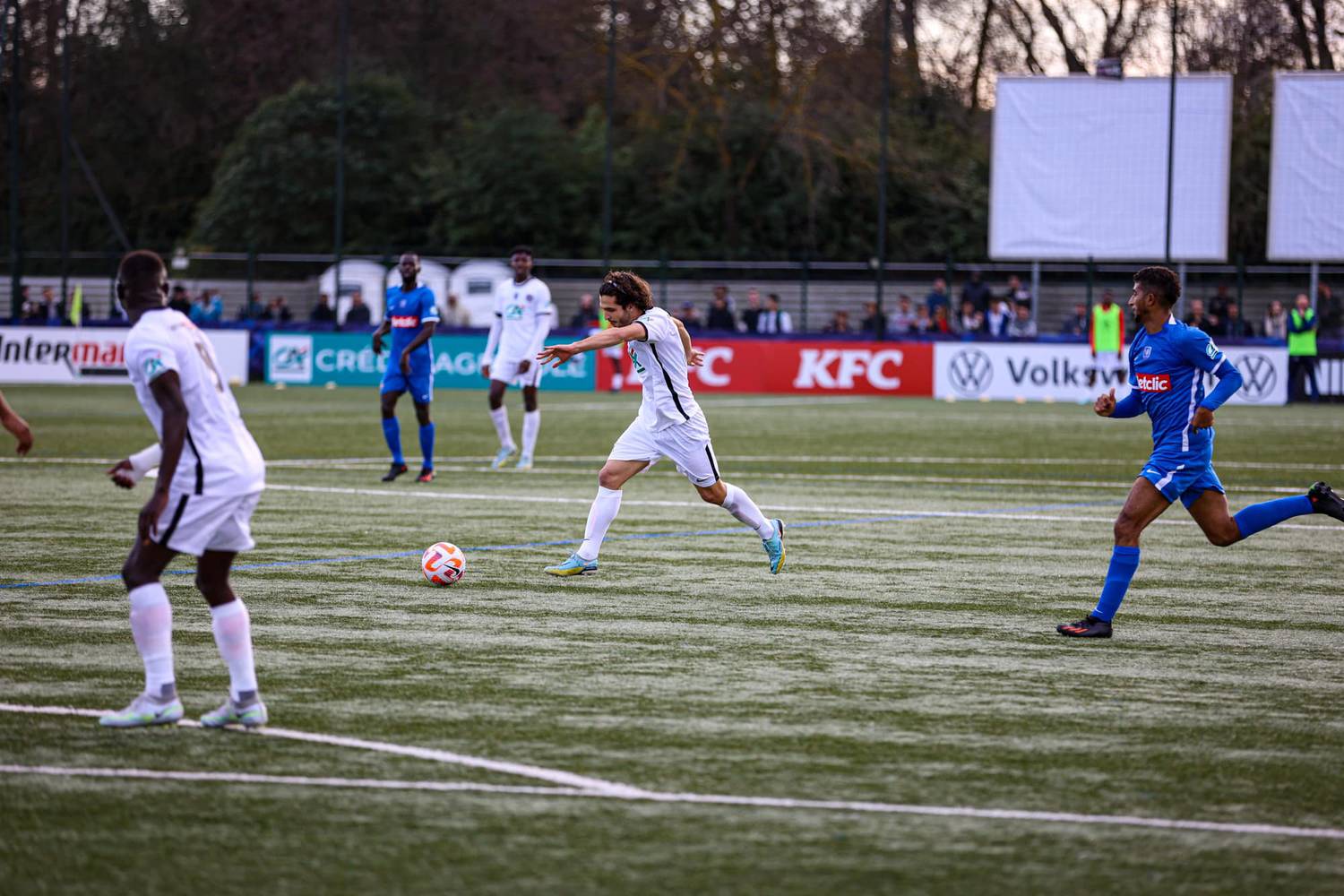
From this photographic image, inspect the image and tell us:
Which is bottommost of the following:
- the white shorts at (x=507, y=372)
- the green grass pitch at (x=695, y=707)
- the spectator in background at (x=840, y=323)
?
the green grass pitch at (x=695, y=707)

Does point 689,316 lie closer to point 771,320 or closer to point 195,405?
point 771,320

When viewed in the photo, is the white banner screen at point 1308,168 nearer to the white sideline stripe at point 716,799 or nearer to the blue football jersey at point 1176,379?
the blue football jersey at point 1176,379

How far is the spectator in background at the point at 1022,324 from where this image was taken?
36.1 m

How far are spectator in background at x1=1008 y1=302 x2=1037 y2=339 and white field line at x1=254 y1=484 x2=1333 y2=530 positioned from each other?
874 inches

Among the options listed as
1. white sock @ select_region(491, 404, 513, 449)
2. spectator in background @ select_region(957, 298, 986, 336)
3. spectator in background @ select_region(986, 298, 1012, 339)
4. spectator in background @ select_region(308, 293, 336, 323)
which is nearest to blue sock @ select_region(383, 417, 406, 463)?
white sock @ select_region(491, 404, 513, 449)

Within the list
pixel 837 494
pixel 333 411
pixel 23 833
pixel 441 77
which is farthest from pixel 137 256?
pixel 441 77

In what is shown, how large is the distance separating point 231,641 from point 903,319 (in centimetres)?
3284

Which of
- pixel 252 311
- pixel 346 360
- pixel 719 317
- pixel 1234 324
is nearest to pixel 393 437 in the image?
pixel 719 317

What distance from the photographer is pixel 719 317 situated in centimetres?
3806

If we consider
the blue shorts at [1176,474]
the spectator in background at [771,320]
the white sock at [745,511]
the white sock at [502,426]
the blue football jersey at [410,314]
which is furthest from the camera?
the spectator in background at [771,320]

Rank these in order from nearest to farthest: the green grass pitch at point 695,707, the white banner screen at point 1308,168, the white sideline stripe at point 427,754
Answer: the green grass pitch at point 695,707
the white sideline stripe at point 427,754
the white banner screen at point 1308,168

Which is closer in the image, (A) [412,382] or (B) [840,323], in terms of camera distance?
(A) [412,382]

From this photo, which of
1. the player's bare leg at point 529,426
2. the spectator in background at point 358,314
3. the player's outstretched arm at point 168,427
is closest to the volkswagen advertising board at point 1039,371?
the spectator in background at point 358,314

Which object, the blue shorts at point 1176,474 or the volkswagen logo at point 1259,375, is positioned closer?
the blue shorts at point 1176,474
